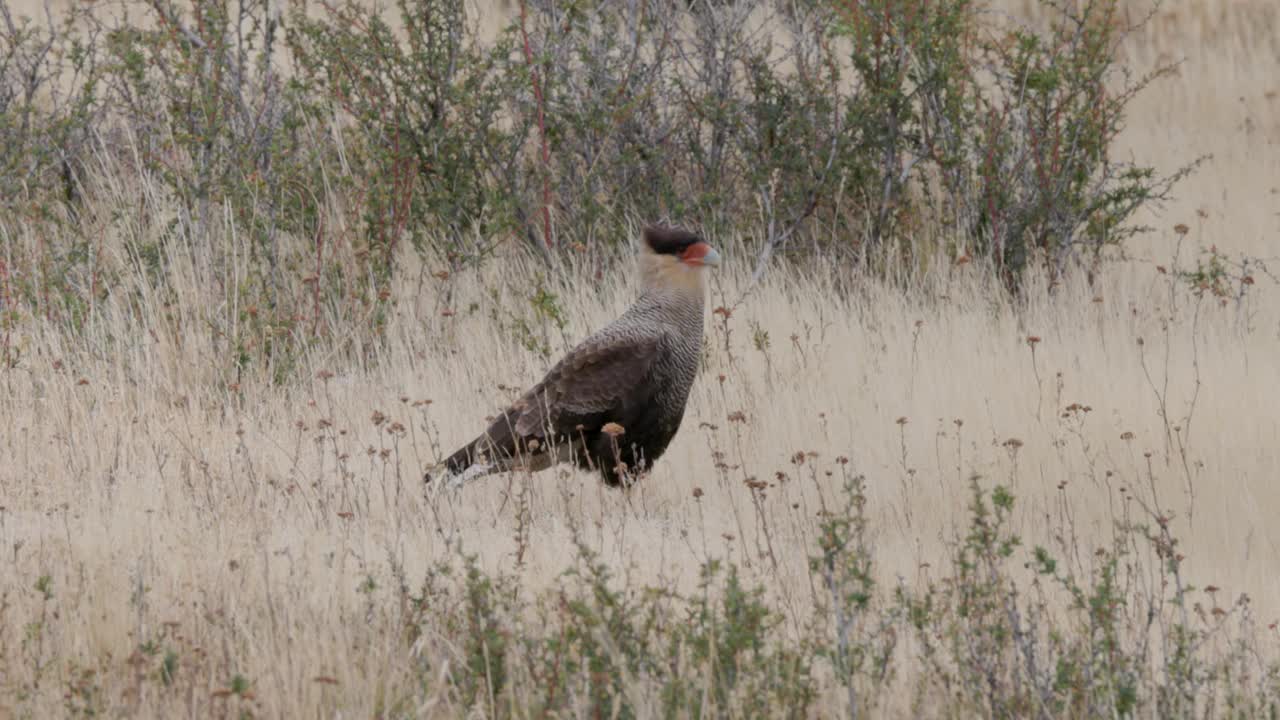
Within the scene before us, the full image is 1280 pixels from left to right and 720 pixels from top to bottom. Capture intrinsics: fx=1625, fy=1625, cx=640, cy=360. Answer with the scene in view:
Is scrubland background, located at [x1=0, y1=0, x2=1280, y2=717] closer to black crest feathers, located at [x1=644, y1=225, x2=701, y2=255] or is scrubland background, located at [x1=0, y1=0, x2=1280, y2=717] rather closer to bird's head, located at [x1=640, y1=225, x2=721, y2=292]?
bird's head, located at [x1=640, y1=225, x2=721, y2=292]

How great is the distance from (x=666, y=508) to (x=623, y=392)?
18.8 inches

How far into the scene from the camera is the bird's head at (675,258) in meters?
6.11

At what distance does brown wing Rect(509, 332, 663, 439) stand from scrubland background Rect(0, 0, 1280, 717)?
305mm

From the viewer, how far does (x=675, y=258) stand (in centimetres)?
613

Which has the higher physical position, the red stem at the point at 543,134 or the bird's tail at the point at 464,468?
the red stem at the point at 543,134

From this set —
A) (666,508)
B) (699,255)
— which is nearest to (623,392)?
(666,508)

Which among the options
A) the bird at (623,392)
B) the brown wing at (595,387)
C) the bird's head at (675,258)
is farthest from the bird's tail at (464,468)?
the bird's head at (675,258)

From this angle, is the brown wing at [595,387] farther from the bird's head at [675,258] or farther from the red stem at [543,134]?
the red stem at [543,134]

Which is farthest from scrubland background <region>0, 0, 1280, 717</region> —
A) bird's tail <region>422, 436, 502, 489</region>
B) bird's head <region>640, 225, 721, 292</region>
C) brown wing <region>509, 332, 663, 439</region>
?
bird's head <region>640, 225, 721, 292</region>

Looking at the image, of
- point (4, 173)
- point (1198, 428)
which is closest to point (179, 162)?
point (4, 173)

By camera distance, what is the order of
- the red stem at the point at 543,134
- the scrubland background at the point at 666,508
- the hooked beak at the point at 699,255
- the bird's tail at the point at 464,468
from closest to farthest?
the scrubland background at the point at 666,508 → the bird's tail at the point at 464,468 → the hooked beak at the point at 699,255 → the red stem at the point at 543,134

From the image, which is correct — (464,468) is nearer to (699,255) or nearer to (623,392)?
(623,392)

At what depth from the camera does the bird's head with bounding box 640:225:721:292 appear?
611 cm

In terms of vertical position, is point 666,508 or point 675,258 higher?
point 675,258
